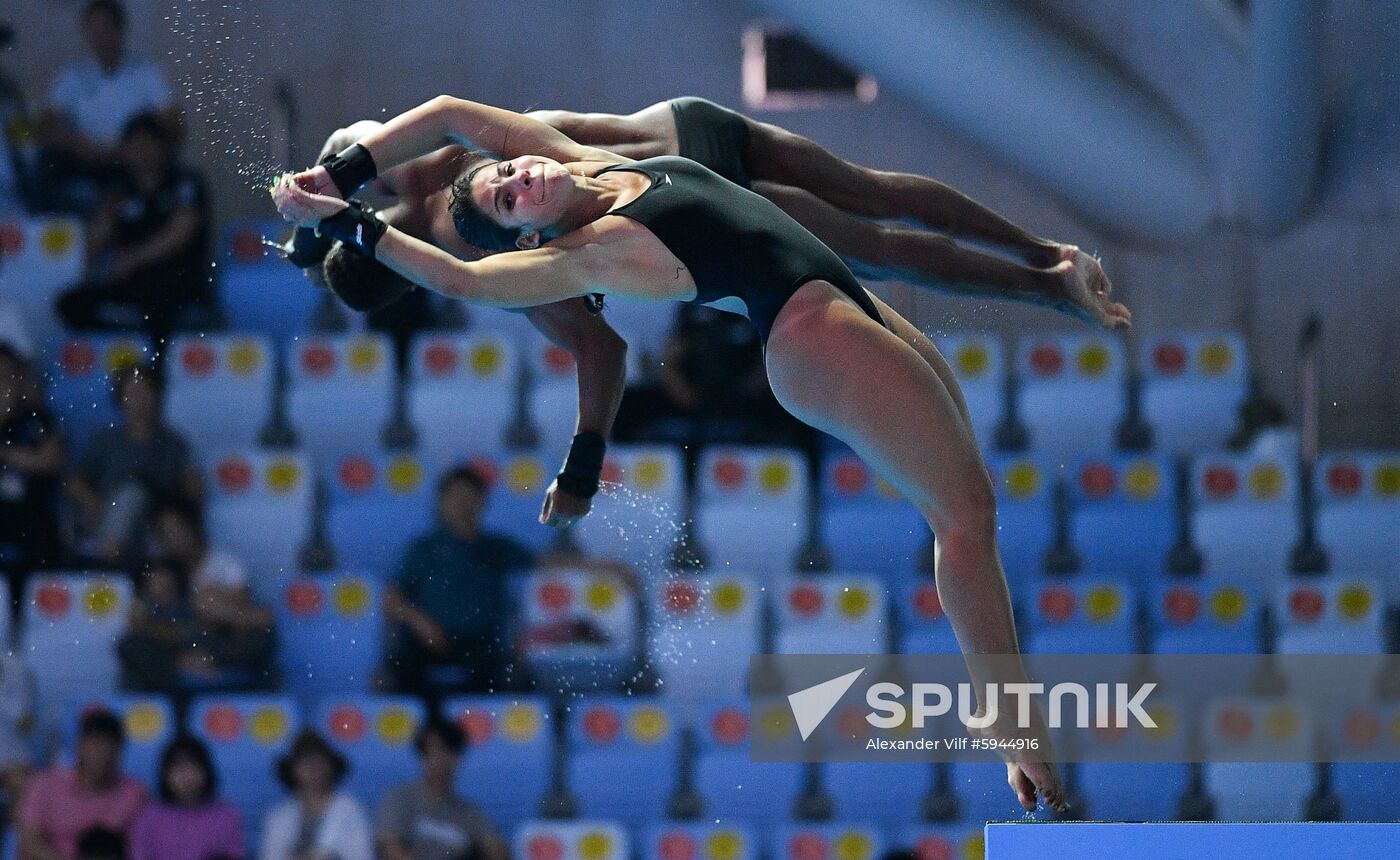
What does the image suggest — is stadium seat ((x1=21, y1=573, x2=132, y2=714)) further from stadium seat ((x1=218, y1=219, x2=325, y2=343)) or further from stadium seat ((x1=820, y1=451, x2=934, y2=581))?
stadium seat ((x1=820, y1=451, x2=934, y2=581))

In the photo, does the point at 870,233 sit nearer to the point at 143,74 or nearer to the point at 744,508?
the point at 744,508

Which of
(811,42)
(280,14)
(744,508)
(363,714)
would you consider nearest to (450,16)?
(280,14)

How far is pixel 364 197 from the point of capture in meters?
4.61

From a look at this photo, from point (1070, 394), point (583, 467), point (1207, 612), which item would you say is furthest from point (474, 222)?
point (1207, 612)

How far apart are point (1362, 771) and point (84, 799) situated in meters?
3.67

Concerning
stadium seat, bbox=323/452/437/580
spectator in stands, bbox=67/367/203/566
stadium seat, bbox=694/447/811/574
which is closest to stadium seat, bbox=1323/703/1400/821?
stadium seat, bbox=694/447/811/574

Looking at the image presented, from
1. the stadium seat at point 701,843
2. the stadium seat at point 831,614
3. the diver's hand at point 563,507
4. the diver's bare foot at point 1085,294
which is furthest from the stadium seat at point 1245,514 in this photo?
the diver's hand at point 563,507

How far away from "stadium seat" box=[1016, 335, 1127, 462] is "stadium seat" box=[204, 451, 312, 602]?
2267 millimetres

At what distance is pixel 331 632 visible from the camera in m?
5.73

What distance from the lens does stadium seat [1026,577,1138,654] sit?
5.67 meters

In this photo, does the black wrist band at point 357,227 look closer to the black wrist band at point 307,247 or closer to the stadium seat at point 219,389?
the black wrist band at point 307,247

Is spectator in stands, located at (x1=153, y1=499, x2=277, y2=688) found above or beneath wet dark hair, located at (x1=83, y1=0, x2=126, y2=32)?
beneath

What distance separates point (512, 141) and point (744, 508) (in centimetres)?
230

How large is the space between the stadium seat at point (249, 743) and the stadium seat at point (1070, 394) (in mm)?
2463
